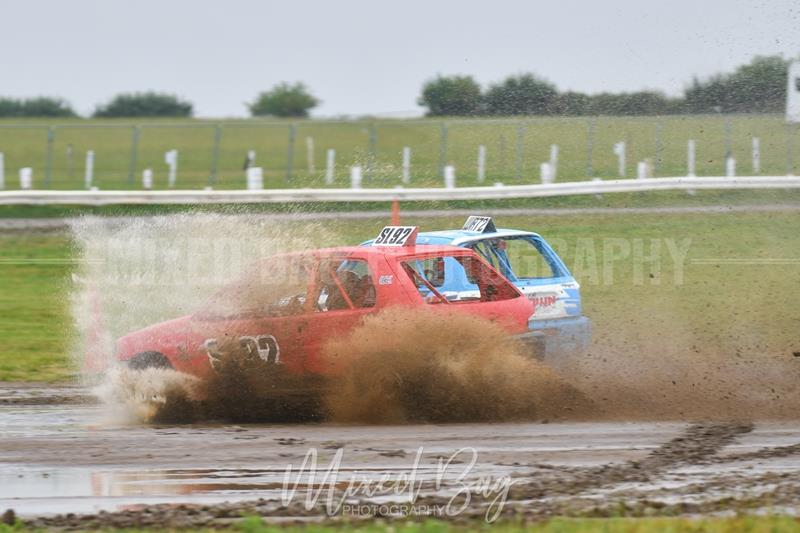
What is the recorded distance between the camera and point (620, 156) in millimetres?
23297

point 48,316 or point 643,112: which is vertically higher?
point 643,112

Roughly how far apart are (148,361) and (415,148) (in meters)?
18.8

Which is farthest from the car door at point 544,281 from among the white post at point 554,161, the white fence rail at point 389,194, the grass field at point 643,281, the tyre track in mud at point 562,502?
the white post at point 554,161

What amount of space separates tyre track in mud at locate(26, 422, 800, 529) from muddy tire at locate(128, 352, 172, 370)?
11.6ft

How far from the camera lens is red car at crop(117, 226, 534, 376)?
403 inches

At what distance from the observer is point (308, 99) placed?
213 ft

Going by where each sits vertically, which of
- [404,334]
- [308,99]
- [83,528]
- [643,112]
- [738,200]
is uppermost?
[308,99]

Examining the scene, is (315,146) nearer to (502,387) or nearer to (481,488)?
(502,387)

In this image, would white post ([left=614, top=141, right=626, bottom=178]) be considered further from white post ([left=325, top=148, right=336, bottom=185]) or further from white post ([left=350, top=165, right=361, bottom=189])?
white post ([left=325, top=148, right=336, bottom=185])

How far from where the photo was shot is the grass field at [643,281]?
14.5m

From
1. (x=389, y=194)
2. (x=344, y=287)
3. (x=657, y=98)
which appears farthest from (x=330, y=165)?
(x=344, y=287)

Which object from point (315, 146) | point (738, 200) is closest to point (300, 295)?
point (738, 200)

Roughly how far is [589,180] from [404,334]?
15.7 metres

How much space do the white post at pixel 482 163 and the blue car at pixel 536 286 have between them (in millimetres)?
12211
